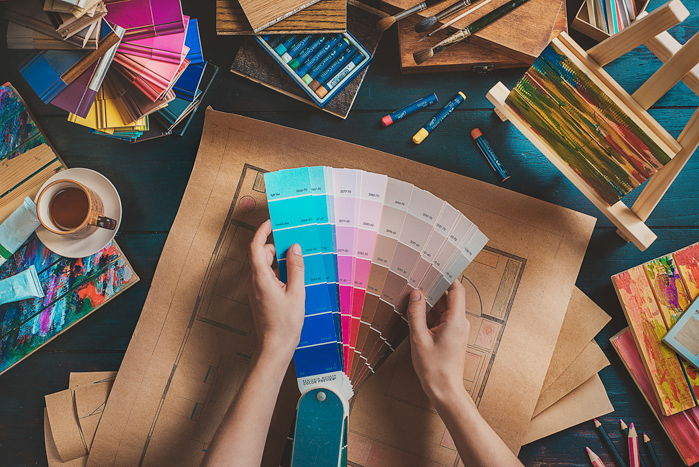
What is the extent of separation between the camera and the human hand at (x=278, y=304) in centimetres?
95

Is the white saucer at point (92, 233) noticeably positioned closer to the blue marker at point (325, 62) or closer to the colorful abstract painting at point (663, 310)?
the blue marker at point (325, 62)

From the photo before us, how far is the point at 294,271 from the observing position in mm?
959

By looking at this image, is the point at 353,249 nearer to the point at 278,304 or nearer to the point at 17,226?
the point at 278,304

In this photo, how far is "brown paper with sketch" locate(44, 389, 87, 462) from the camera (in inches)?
42.0

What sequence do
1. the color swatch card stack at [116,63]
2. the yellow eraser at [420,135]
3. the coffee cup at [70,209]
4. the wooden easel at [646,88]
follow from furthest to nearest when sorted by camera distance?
1. the yellow eraser at [420,135]
2. the coffee cup at [70,209]
3. the color swatch card stack at [116,63]
4. the wooden easel at [646,88]

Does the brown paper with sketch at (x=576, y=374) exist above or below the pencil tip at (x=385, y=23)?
below

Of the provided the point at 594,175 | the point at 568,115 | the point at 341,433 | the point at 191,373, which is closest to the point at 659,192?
the point at 594,175

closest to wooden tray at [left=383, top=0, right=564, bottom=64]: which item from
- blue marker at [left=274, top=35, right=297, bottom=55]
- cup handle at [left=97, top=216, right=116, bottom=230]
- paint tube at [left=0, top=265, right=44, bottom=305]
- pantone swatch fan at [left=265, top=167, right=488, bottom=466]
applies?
blue marker at [left=274, top=35, right=297, bottom=55]

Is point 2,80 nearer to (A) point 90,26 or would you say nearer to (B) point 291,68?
(A) point 90,26

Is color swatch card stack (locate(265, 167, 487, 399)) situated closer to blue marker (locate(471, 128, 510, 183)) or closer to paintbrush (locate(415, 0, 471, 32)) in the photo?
blue marker (locate(471, 128, 510, 183))

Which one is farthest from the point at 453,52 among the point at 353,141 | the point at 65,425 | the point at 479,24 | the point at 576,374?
the point at 65,425

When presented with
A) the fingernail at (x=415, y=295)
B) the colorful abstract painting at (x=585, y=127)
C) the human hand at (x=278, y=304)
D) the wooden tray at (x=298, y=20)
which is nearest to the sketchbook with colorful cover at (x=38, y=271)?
the human hand at (x=278, y=304)

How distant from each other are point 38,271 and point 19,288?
52 mm

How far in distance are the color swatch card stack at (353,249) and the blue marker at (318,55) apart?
257mm
